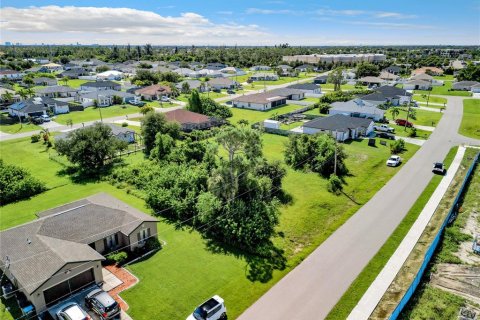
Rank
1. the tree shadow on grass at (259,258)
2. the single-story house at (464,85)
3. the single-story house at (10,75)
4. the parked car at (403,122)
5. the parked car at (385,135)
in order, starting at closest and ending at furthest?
the tree shadow on grass at (259,258)
the parked car at (385,135)
the parked car at (403,122)
the single-story house at (464,85)
the single-story house at (10,75)

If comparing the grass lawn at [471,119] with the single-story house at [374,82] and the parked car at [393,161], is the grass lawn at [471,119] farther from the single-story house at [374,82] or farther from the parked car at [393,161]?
the single-story house at [374,82]

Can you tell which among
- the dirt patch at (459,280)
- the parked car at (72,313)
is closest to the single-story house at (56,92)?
the parked car at (72,313)

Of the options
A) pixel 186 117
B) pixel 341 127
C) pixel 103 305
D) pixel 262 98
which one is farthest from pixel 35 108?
pixel 103 305

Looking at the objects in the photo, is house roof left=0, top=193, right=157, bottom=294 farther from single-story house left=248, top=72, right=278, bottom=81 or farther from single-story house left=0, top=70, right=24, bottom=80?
single-story house left=0, top=70, right=24, bottom=80

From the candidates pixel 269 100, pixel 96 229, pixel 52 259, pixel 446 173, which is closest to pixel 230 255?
pixel 96 229

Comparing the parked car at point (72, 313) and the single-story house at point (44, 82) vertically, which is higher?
the single-story house at point (44, 82)

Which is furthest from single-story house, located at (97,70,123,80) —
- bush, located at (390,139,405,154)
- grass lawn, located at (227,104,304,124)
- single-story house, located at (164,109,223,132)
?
bush, located at (390,139,405,154)
